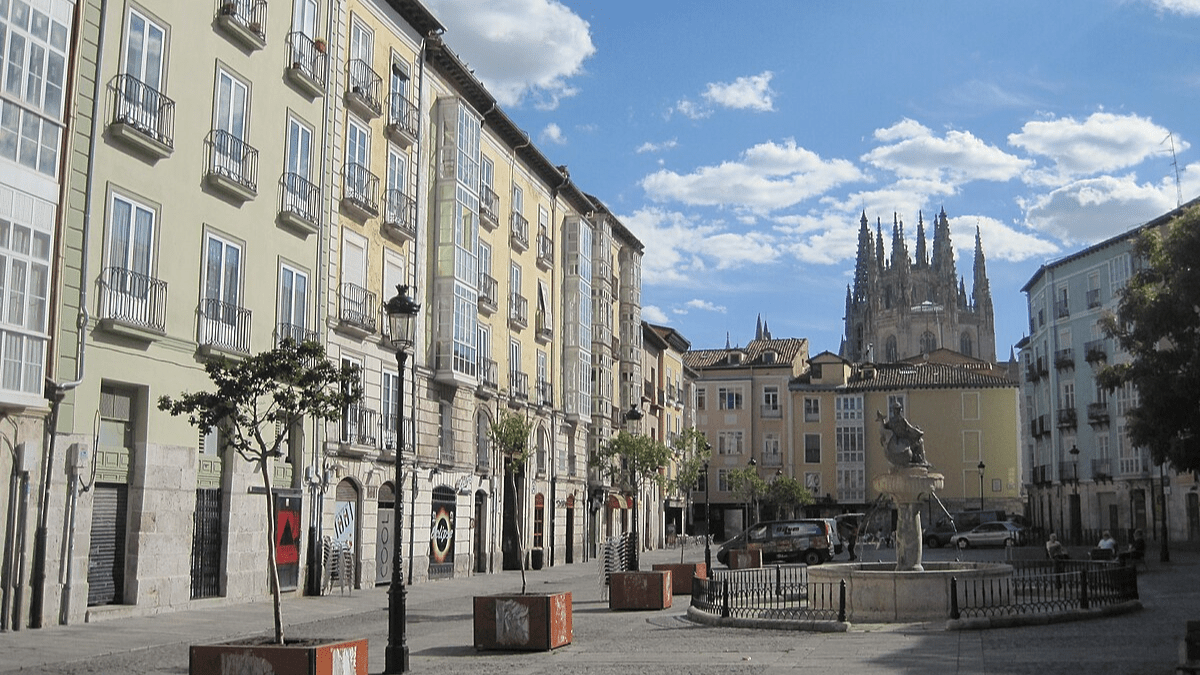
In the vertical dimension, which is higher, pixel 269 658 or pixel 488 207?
pixel 488 207

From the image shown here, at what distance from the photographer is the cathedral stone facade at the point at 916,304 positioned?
162 metres

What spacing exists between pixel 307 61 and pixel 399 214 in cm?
534

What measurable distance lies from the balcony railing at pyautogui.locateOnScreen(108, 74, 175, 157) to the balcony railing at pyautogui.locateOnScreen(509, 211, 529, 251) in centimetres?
1928

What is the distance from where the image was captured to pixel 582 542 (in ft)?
162

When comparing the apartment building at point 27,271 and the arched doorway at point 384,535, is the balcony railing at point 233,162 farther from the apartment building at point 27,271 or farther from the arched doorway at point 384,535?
the arched doorway at point 384,535

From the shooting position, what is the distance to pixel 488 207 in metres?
37.9

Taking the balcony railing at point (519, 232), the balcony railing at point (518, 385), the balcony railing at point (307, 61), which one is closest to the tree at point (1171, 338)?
the balcony railing at point (518, 385)

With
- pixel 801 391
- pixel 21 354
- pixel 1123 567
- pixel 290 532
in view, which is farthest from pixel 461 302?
pixel 801 391

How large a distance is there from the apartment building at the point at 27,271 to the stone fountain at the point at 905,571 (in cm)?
1324

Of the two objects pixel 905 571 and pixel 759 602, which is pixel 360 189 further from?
pixel 905 571

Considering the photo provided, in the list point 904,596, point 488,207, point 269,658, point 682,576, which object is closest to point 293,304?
point 682,576

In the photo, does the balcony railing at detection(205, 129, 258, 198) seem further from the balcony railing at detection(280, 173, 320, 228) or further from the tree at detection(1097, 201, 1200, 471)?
the tree at detection(1097, 201, 1200, 471)

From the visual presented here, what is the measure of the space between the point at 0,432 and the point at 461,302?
17809 mm

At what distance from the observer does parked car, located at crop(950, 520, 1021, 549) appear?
57594 mm
